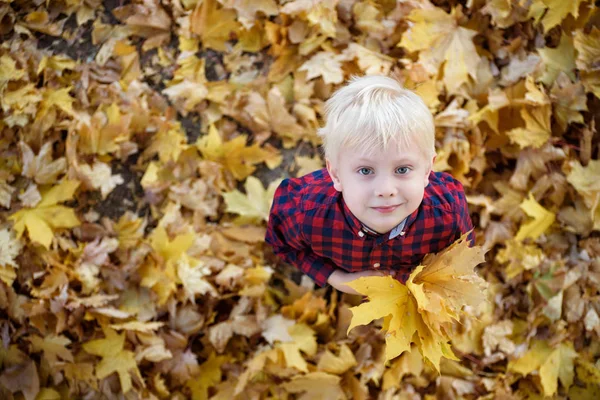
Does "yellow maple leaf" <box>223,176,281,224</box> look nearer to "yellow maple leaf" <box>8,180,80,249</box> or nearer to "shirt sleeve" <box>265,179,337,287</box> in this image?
"shirt sleeve" <box>265,179,337,287</box>

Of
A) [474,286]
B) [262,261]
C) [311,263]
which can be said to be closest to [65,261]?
[262,261]

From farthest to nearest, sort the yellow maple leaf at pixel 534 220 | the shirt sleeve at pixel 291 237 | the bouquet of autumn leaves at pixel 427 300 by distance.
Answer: the yellow maple leaf at pixel 534 220
the shirt sleeve at pixel 291 237
the bouquet of autumn leaves at pixel 427 300

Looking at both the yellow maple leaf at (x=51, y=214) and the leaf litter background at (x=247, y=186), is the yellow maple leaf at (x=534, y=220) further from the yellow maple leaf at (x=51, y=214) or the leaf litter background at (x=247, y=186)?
the yellow maple leaf at (x=51, y=214)

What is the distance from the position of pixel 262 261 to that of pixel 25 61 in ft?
4.37

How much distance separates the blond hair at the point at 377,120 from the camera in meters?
1.26

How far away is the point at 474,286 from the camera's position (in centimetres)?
137

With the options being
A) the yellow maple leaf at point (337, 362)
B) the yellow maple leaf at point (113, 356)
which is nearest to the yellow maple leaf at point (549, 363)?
the yellow maple leaf at point (337, 362)

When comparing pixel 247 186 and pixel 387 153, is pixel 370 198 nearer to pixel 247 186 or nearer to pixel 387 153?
pixel 387 153

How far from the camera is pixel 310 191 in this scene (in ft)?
5.53

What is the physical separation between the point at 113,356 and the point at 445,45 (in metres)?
1.89

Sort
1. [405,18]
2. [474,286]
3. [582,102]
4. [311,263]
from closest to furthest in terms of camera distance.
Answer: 1. [474,286]
2. [311,263]
3. [582,102]
4. [405,18]

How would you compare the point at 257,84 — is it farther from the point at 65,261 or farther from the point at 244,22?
the point at 65,261

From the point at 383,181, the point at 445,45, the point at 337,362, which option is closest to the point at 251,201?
the point at 337,362

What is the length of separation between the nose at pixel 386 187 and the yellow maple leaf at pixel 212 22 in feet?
4.72
